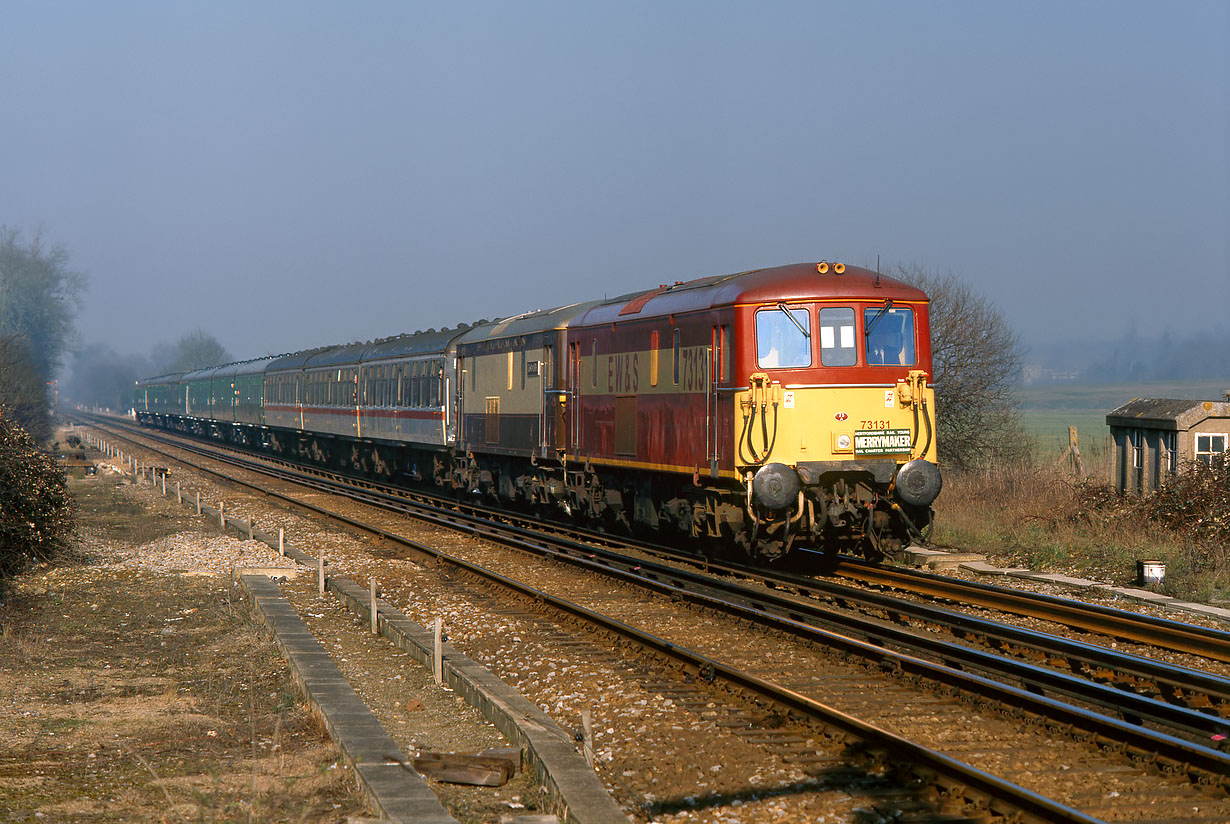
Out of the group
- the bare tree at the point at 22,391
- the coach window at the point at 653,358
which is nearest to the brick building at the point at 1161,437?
the coach window at the point at 653,358

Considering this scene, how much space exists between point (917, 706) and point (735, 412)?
255 inches

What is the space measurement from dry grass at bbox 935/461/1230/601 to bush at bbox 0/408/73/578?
12475 mm

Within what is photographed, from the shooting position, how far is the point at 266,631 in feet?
40.9

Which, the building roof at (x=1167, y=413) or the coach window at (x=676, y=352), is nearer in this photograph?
the coach window at (x=676, y=352)

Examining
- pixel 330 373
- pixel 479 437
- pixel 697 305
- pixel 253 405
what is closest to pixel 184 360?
pixel 253 405

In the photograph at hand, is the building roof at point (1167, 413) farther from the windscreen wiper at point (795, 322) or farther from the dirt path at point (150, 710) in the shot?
the dirt path at point (150, 710)

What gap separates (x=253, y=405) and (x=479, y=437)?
29.6m

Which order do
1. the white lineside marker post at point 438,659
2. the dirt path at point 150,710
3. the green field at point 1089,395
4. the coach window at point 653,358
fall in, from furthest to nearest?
the green field at point 1089,395, the coach window at point 653,358, the white lineside marker post at point 438,659, the dirt path at point 150,710

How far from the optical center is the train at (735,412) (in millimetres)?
14688

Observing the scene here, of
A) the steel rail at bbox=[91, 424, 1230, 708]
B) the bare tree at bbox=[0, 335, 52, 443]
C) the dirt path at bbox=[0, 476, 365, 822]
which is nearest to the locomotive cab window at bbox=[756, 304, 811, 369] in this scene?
the steel rail at bbox=[91, 424, 1230, 708]

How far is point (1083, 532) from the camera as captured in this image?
59.2 feet

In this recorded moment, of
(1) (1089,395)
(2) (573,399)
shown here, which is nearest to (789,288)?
(2) (573,399)

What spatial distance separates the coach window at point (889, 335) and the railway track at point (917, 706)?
12.0ft

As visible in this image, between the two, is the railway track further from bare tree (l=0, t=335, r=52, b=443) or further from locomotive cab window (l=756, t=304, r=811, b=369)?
bare tree (l=0, t=335, r=52, b=443)
